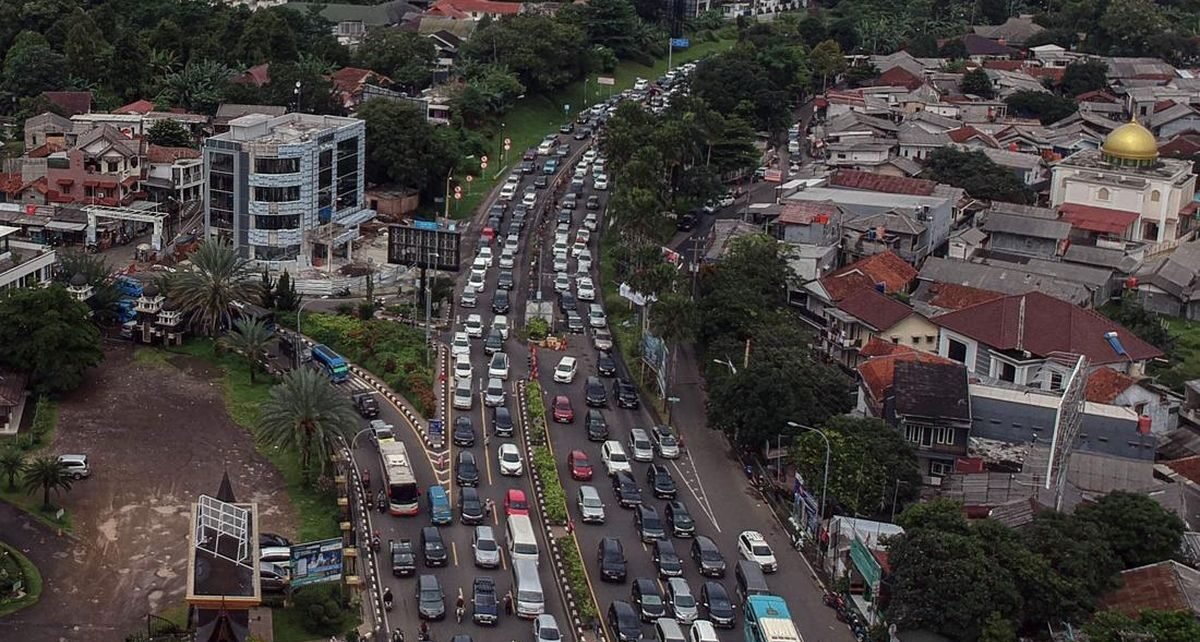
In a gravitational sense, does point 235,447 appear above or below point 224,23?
below

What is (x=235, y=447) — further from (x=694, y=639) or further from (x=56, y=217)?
(x=56, y=217)

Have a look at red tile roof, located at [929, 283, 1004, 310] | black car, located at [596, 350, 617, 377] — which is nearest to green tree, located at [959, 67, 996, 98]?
red tile roof, located at [929, 283, 1004, 310]

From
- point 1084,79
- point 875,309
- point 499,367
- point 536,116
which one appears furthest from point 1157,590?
point 1084,79

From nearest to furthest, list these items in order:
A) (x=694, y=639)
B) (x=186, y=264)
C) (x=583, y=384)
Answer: (x=694, y=639) < (x=583, y=384) < (x=186, y=264)

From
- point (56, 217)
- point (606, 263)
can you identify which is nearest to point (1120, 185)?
point (606, 263)

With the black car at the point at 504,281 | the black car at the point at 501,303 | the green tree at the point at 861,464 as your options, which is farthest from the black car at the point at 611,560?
the black car at the point at 504,281

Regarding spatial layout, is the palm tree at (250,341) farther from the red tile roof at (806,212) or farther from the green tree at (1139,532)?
the green tree at (1139,532)
